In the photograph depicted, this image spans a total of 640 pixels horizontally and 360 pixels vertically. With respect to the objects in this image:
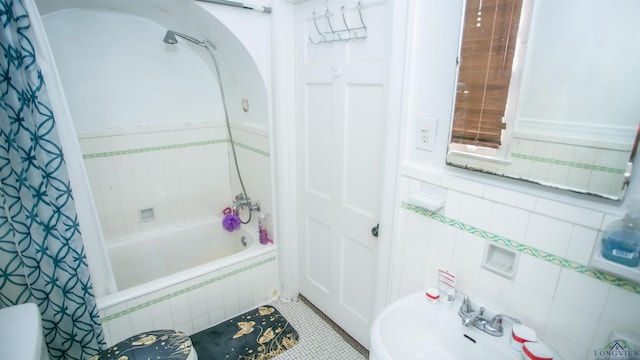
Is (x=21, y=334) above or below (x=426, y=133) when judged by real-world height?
below

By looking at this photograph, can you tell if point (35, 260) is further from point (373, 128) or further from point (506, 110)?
point (506, 110)

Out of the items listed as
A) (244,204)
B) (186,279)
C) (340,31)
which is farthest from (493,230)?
(244,204)

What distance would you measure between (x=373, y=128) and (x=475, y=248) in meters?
0.73

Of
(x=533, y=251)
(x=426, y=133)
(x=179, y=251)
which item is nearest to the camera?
(x=533, y=251)

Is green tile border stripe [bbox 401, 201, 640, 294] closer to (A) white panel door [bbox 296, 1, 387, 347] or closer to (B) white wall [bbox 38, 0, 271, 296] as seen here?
(A) white panel door [bbox 296, 1, 387, 347]

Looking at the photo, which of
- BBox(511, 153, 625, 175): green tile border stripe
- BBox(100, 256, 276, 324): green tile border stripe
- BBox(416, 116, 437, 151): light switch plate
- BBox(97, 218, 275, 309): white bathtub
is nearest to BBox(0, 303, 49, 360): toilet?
BBox(100, 256, 276, 324): green tile border stripe

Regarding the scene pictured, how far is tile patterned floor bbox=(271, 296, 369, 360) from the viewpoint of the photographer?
1.95m

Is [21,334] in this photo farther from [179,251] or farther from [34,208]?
[179,251]

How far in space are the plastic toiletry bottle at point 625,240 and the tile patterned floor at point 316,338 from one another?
4.82 feet

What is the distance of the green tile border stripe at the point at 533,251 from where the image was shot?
901 mm

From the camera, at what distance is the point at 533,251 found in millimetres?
1062

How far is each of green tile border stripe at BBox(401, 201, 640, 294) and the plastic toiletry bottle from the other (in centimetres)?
8

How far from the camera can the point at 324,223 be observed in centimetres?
208

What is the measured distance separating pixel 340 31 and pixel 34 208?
1659mm
